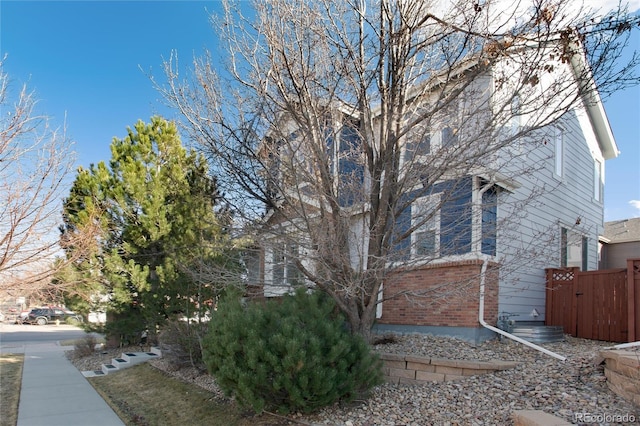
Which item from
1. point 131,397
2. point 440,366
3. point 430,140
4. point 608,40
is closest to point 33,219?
point 131,397

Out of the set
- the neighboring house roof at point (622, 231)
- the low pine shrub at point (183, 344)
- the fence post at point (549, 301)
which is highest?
the neighboring house roof at point (622, 231)

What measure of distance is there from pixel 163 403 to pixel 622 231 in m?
17.9

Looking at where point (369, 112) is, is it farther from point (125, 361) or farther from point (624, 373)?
point (125, 361)

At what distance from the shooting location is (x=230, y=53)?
6.93 m

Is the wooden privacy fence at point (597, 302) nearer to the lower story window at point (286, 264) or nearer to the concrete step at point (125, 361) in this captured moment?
the lower story window at point (286, 264)

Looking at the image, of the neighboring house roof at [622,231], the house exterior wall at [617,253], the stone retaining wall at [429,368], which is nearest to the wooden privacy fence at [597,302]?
the stone retaining wall at [429,368]

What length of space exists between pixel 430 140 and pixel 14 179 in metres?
6.32

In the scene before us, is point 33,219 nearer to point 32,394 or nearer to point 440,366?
point 32,394

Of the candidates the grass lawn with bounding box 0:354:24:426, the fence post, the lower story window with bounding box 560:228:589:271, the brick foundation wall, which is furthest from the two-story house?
the grass lawn with bounding box 0:354:24:426

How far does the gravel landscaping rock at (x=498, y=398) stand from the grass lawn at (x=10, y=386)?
327 centimetres

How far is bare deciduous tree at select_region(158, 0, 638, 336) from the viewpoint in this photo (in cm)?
579

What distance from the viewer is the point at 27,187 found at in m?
6.70

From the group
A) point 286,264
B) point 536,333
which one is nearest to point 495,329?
point 536,333

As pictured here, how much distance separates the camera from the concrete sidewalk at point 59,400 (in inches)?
265
